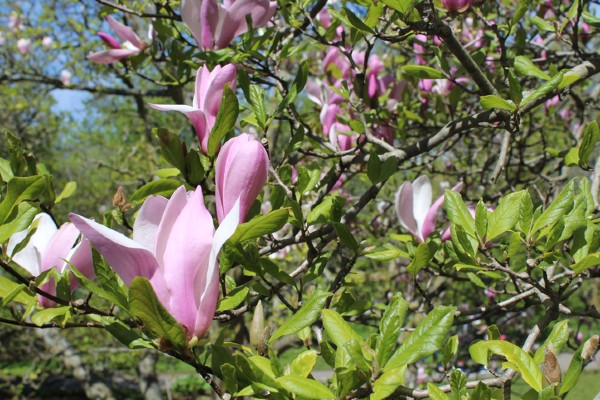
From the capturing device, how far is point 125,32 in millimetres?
1482

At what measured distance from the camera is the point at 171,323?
605 mm

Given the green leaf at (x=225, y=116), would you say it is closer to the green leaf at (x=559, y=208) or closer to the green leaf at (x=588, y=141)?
the green leaf at (x=559, y=208)

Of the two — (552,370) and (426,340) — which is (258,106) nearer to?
(426,340)

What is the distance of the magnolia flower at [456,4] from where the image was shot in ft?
3.53

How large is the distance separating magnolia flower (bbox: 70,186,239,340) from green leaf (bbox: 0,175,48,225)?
254mm

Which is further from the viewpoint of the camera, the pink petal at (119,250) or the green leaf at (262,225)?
the green leaf at (262,225)

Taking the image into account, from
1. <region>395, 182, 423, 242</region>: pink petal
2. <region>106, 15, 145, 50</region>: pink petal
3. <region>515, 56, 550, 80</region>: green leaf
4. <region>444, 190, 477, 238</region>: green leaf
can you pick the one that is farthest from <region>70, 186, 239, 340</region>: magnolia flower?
<region>106, 15, 145, 50</region>: pink petal

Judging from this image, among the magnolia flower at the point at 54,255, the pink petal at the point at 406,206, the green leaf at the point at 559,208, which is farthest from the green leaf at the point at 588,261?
the magnolia flower at the point at 54,255

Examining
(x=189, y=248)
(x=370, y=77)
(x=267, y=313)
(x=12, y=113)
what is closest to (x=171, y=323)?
(x=189, y=248)

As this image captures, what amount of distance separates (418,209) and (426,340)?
0.61 m

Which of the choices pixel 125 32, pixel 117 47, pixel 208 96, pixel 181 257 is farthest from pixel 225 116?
pixel 117 47

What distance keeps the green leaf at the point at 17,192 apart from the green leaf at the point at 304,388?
48 cm

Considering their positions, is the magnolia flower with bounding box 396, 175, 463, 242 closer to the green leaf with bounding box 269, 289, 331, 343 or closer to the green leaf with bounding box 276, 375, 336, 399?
the green leaf with bounding box 269, 289, 331, 343

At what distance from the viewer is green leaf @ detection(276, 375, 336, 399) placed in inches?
23.6
